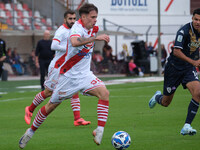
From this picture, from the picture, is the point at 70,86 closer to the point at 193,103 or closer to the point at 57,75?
the point at 193,103

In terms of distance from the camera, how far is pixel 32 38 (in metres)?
31.3

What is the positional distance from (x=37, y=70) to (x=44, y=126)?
815 inches

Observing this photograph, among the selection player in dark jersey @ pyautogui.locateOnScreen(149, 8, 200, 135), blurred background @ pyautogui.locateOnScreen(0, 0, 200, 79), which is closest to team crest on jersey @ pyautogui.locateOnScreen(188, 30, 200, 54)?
player in dark jersey @ pyautogui.locateOnScreen(149, 8, 200, 135)

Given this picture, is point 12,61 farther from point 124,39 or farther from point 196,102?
Answer: point 196,102

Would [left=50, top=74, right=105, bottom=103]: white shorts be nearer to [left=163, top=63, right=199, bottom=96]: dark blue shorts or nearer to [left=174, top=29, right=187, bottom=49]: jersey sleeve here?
[left=174, top=29, right=187, bottom=49]: jersey sleeve

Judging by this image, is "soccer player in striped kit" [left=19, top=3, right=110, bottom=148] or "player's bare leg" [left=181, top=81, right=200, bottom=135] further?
"player's bare leg" [left=181, top=81, right=200, bottom=135]

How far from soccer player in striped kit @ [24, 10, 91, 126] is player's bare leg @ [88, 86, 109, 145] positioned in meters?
2.41

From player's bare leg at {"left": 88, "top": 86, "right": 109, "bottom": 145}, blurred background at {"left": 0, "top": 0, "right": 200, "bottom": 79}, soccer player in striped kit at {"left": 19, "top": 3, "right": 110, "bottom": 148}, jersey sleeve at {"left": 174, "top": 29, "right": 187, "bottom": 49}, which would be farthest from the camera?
blurred background at {"left": 0, "top": 0, "right": 200, "bottom": 79}

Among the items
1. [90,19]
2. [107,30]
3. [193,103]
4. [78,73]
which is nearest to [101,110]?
[78,73]

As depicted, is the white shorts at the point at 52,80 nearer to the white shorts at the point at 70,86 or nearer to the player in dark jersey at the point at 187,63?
the player in dark jersey at the point at 187,63

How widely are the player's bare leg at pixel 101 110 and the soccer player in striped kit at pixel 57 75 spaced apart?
7.89ft

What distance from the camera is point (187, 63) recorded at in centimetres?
892

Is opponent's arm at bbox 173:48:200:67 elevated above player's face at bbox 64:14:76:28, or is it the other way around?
player's face at bbox 64:14:76:28

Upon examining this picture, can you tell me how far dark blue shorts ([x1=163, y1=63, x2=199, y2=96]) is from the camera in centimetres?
877
